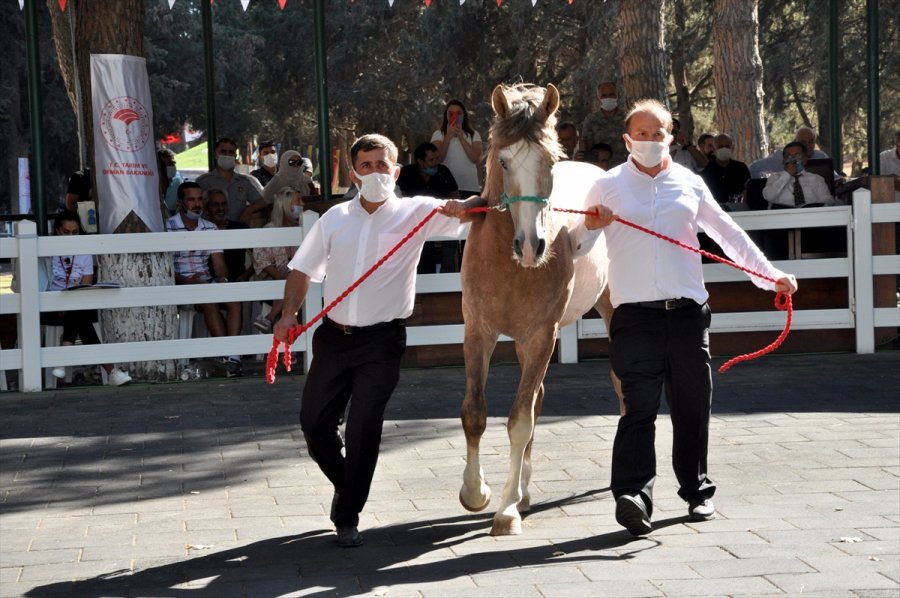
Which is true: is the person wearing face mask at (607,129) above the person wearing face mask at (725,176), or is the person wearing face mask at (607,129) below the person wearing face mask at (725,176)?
above

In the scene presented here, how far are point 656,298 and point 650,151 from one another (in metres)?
0.72

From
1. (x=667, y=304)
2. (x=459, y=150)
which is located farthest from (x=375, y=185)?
(x=459, y=150)

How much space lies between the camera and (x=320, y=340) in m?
6.36

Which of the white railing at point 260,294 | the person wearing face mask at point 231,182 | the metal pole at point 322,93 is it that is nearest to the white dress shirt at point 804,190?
the white railing at point 260,294

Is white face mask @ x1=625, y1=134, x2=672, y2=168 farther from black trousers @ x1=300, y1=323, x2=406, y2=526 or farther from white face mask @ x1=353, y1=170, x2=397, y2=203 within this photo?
black trousers @ x1=300, y1=323, x2=406, y2=526

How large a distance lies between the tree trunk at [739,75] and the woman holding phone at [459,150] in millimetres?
10258

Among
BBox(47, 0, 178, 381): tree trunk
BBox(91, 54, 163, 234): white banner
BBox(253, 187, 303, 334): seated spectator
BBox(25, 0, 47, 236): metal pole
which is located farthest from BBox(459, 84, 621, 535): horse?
BBox(25, 0, 47, 236): metal pole

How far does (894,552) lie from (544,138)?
8.05ft

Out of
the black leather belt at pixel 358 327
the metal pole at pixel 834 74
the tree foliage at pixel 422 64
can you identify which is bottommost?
the black leather belt at pixel 358 327

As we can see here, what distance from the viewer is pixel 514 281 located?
642 centimetres

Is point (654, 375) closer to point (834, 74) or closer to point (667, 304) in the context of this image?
point (667, 304)

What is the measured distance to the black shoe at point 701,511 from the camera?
253 inches

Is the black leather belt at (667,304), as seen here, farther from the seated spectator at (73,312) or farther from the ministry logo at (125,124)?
the ministry logo at (125,124)

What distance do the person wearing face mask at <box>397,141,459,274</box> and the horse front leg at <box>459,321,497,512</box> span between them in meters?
6.03
